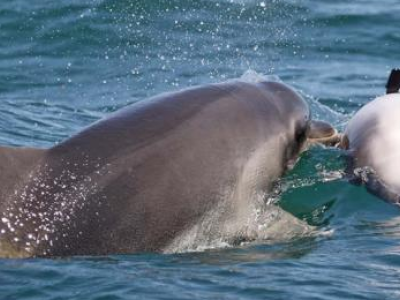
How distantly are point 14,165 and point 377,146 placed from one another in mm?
4739

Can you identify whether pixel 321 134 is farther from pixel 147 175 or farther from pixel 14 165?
pixel 14 165

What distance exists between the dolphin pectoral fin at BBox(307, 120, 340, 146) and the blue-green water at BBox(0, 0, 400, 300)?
171 mm

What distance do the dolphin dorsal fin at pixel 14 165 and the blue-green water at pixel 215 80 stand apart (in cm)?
67

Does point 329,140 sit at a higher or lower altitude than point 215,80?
lower

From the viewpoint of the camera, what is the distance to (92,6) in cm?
2208

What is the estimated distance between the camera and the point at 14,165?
27.9 feet

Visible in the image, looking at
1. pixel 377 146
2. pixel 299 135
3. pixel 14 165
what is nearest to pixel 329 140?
pixel 377 146

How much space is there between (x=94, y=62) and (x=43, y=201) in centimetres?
1165

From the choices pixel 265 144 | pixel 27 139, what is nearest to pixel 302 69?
pixel 27 139

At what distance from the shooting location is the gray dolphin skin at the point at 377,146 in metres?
11.4

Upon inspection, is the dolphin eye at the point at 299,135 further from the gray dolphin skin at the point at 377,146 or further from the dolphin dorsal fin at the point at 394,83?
the dolphin dorsal fin at the point at 394,83

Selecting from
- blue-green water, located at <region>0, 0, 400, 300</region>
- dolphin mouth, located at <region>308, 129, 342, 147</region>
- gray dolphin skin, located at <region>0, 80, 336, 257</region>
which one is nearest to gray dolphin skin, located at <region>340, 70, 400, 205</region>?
blue-green water, located at <region>0, 0, 400, 300</region>

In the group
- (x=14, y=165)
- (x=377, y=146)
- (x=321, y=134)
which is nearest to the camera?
(x=14, y=165)

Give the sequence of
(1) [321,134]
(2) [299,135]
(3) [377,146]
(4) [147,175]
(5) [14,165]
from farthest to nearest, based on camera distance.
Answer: (3) [377,146], (1) [321,134], (2) [299,135], (4) [147,175], (5) [14,165]
